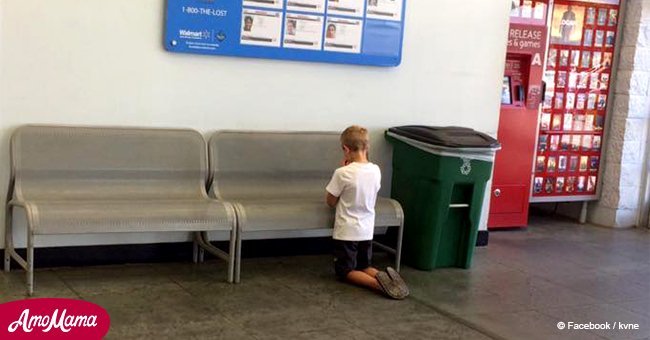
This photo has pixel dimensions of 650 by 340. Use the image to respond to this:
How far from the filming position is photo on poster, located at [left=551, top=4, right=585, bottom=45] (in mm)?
7082

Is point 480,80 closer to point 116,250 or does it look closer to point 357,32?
point 357,32

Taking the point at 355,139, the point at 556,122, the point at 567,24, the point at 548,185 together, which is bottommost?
the point at 548,185

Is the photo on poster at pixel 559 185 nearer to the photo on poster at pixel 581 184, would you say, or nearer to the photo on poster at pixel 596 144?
the photo on poster at pixel 581 184

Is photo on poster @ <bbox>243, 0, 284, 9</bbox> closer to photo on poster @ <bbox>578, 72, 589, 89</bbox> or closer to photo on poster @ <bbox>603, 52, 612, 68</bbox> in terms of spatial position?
photo on poster @ <bbox>578, 72, 589, 89</bbox>

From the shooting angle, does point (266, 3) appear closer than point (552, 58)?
Yes

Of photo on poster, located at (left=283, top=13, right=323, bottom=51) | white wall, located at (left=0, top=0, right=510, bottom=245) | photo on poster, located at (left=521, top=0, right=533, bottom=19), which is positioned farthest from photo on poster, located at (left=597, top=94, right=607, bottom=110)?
photo on poster, located at (left=283, top=13, right=323, bottom=51)

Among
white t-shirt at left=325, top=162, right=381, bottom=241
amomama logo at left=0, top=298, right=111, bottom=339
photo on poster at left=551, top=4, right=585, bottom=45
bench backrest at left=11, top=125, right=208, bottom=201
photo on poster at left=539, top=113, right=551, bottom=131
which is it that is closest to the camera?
amomama logo at left=0, top=298, right=111, bottom=339

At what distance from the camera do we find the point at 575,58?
7.25 meters

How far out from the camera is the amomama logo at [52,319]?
3680mm

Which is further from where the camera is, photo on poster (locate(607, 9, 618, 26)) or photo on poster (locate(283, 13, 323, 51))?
photo on poster (locate(607, 9, 618, 26))

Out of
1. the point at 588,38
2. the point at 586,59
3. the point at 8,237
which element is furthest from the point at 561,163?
the point at 8,237

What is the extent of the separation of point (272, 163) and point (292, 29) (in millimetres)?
877

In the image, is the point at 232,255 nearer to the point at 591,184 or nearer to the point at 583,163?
the point at 583,163

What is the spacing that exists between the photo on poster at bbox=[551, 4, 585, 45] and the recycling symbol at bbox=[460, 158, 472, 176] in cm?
233
